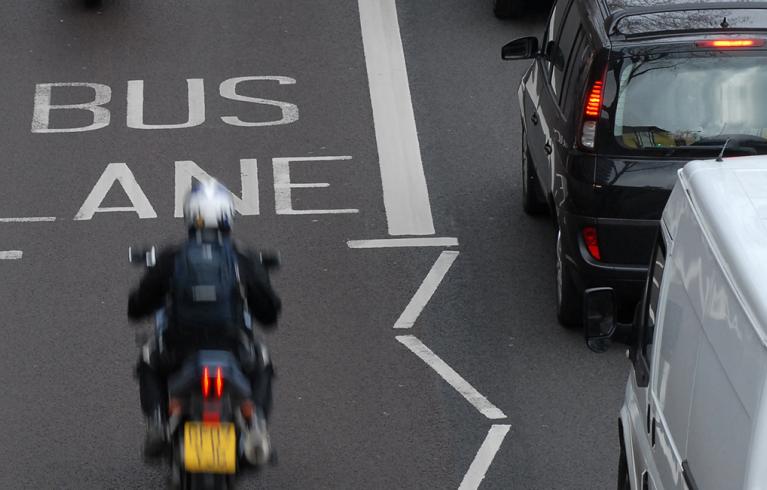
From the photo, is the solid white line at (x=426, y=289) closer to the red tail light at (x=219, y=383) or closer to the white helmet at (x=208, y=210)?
the white helmet at (x=208, y=210)

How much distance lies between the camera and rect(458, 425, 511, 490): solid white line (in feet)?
28.3

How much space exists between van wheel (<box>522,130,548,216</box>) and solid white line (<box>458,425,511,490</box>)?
3.05 meters

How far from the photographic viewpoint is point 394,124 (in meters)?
13.8

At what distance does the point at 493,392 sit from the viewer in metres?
9.65

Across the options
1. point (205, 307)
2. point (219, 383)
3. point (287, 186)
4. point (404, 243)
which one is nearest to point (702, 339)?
point (219, 383)

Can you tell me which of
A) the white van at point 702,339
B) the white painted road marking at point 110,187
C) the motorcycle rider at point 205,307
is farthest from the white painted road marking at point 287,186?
the white van at point 702,339

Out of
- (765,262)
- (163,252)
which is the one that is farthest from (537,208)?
(765,262)

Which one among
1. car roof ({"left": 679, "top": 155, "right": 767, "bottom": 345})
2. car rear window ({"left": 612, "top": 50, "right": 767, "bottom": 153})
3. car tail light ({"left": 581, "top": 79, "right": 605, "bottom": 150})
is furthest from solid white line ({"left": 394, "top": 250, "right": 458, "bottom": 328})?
car roof ({"left": 679, "top": 155, "right": 767, "bottom": 345})

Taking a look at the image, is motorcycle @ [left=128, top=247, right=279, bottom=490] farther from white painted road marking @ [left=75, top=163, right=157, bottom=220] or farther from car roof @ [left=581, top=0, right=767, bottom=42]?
white painted road marking @ [left=75, top=163, right=157, bottom=220]

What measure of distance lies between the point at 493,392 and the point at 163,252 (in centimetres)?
262

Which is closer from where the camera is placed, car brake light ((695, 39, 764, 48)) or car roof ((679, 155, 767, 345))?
car roof ((679, 155, 767, 345))

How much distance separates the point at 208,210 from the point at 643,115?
3058mm

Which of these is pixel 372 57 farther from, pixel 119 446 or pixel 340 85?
pixel 119 446

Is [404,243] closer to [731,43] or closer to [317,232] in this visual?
[317,232]
